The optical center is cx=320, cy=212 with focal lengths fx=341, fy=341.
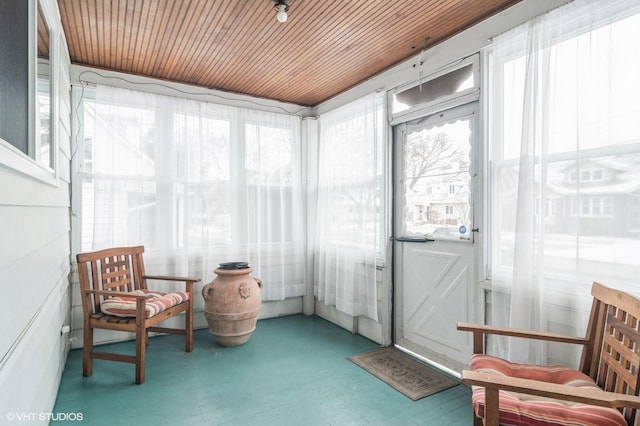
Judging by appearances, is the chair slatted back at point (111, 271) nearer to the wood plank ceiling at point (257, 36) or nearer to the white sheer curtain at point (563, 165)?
the wood plank ceiling at point (257, 36)

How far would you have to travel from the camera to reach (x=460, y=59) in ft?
8.32

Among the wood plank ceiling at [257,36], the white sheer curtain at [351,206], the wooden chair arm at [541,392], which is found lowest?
the wooden chair arm at [541,392]

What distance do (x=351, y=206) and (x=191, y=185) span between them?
1.67 metres

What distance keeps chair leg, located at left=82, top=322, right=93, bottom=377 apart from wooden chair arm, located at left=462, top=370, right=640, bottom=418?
265 centimetres

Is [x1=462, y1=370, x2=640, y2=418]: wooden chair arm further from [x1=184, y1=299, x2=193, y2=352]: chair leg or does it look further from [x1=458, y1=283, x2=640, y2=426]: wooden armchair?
[x1=184, y1=299, x2=193, y2=352]: chair leg

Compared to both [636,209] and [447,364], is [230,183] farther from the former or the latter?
[636,209]

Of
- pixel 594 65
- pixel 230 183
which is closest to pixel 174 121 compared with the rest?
pixel 230 183

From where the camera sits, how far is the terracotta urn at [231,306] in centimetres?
307

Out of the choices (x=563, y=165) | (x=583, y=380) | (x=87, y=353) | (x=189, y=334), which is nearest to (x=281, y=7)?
(x=563, y=165)

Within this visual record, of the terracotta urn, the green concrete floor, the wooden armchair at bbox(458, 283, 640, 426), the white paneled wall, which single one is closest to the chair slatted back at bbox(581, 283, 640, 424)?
the wooden armchair at bbox(458, 283, 640, 426)

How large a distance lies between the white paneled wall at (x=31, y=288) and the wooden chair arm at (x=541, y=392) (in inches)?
62.7

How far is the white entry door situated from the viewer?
102 inches

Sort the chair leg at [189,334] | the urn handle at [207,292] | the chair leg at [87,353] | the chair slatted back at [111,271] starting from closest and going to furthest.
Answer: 1. the chair leg at [87,353]
2. the chair slatted back at [111,271]
3. the chair leg at [189,334]
4. the urn handle at [207,292]

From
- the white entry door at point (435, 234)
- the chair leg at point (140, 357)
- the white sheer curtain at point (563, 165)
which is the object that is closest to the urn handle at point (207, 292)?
the chair leg at point (140, 357)
